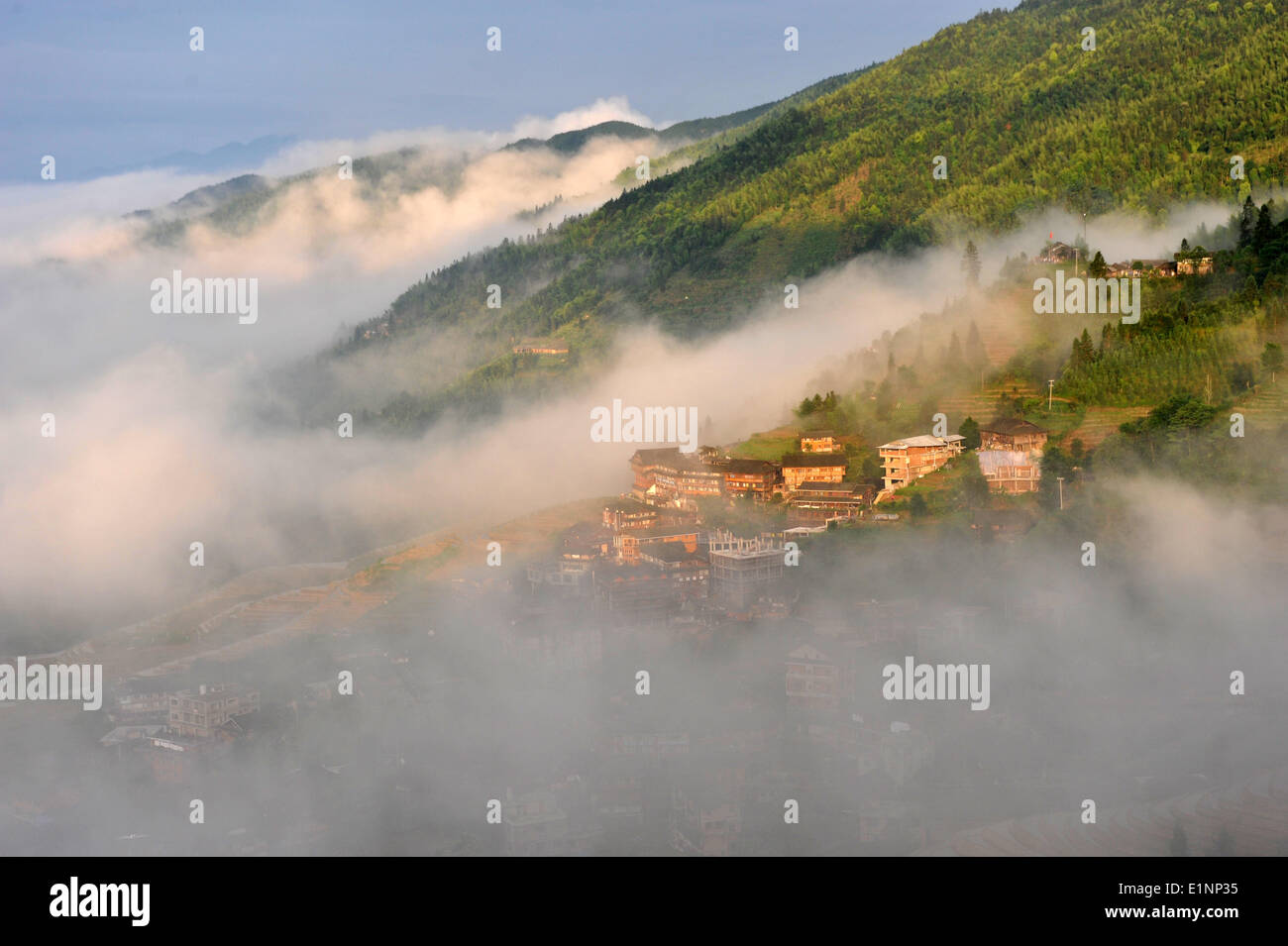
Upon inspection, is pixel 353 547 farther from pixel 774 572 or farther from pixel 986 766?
pixel 986 766

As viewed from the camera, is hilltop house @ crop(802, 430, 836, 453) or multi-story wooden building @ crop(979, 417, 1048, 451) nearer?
multi-story wooden building @ crop(979, 417, 1048, 451)

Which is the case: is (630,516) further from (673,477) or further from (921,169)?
(921,169)

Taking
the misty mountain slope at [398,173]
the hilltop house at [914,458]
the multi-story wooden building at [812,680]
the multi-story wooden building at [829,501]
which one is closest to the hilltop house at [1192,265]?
the hilltop house at [914,458]

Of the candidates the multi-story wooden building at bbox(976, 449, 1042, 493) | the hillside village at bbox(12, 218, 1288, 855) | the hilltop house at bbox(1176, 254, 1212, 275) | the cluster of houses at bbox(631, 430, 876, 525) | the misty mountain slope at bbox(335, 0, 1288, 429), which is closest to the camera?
the hillside village at bbox(12, 218, 1288, 855)

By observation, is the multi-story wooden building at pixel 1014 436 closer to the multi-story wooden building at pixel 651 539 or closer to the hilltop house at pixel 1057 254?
the multi-story wooden building at pixel 651 539

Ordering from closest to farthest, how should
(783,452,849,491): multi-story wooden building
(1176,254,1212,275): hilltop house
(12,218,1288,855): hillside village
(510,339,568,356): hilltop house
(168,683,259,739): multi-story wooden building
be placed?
(12,218,1288,855): hillside village, (168,683,259,739): multi-story wooden building, (783,452,849,491): multi-story wooden building, (1176,254,1212,275): hilltop house, (510,339,568,356): hilltop house

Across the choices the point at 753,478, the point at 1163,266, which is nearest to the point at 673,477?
the point at 753,478

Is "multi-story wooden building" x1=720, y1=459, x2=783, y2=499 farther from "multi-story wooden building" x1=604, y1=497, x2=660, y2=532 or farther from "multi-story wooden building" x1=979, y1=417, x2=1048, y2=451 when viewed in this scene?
"multi-story wooden building" x1=979, y1=417, x2=1048, y2=451

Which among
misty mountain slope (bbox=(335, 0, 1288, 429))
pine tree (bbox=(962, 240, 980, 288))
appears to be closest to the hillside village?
pine tree (bbox=(962, 240, 980, 288))
